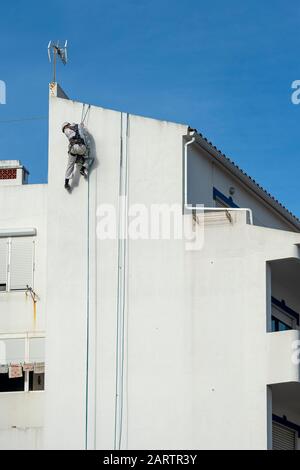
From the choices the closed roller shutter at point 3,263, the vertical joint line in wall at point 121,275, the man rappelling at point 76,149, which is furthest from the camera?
the closed roller shutter at point 3,263

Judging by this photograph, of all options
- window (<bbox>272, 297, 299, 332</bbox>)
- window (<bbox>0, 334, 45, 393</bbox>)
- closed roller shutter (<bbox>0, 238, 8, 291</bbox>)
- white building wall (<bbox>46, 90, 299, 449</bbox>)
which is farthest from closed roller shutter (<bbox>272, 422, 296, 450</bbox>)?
closed roller shutter (<bbox>0, 238, 8, 291</bbox>)

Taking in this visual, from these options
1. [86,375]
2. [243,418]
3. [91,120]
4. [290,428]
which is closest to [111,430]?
[86,375]

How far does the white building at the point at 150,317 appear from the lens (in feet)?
93.4

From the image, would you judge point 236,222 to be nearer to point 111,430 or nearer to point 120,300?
point 120,300

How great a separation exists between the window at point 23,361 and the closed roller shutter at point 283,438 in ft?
20.7

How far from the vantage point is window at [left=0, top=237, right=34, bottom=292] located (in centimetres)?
3306

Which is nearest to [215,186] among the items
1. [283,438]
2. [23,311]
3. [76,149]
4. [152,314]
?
[76,149]

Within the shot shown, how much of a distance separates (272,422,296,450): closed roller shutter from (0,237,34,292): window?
7789mm

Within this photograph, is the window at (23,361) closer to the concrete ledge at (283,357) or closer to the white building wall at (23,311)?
the white building wall at (23,311)

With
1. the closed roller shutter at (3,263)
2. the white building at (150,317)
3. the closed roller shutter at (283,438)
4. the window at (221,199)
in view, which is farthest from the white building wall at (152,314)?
the closed roller shutter at (283,438)

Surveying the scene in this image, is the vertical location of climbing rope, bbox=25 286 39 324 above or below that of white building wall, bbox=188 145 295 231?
below

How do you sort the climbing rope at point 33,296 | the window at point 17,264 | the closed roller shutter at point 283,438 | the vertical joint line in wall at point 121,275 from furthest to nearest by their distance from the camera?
the window at point 17,264, the climbing rope at point 33,296, the closed roller shutter at point 283,438, the vertical joint line in wall at point 121,275

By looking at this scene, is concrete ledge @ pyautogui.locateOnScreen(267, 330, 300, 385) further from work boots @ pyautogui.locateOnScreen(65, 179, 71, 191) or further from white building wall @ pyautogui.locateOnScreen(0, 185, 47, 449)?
work boots @ pyautogui.locateOnScreen(65, 179, 71, 191)

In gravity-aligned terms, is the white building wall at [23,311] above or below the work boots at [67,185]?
below
